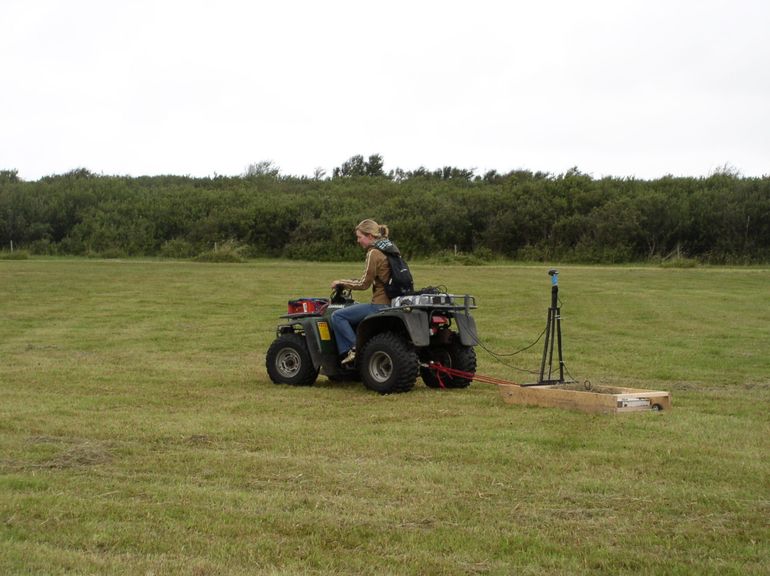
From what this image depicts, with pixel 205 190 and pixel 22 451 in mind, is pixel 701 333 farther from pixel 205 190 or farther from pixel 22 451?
pixel 205 190

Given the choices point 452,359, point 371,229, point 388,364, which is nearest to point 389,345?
point 388,364

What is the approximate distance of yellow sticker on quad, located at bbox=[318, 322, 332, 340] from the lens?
11609 millimetres

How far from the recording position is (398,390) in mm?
10891

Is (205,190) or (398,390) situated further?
(205,190)

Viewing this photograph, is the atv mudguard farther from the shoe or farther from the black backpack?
the black backpack

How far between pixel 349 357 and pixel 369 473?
4.96 m

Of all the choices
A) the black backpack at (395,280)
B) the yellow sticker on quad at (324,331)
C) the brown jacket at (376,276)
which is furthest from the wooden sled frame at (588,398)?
the yellow sticker on quad at (324,331)

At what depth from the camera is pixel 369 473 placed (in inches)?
262

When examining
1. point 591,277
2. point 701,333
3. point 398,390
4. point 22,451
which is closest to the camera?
point 22,451

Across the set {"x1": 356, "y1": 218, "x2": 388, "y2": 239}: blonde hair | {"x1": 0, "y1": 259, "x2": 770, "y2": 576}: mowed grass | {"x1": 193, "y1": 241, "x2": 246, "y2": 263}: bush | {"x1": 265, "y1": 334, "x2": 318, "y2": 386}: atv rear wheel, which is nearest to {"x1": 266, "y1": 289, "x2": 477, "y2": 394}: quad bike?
{"x1": 265, "y1": 334, "x2": 318, "y2": 386}: atv rear wheel

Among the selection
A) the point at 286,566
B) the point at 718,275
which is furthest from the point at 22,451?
the point at 718,275

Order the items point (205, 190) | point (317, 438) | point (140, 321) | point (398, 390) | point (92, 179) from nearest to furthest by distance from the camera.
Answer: point (317, 438) < point (398, 390) < point (140, 321) < point (205, 190) < point (92, 179)

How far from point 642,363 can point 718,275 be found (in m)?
19.6

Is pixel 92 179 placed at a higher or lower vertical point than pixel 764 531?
higher
